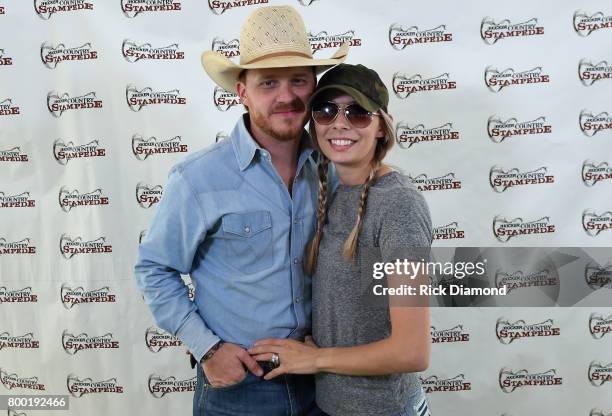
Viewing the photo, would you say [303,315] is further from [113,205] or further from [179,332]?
[113,205]

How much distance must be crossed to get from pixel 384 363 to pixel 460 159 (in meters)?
1.24

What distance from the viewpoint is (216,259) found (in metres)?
1.31

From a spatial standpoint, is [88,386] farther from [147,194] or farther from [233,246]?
[233,246]

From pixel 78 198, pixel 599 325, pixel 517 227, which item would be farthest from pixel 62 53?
pixel 599 325

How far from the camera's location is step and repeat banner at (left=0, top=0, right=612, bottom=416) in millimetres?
2016

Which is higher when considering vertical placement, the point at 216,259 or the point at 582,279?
the point at 216,259

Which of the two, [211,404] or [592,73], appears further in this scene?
[592,73]

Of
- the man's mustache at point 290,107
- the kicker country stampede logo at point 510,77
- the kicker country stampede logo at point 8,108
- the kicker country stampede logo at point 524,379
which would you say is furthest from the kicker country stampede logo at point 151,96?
the kicker country stampede logo at point 524,379

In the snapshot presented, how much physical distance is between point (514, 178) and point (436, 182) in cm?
30

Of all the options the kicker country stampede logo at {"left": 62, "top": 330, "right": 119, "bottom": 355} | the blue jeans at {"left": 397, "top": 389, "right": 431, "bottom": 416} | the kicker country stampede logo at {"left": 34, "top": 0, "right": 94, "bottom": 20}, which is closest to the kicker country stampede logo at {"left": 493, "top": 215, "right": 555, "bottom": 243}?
the blue jeans at {"left": 397, "top": 389, "right": 431, "bottom": 416}

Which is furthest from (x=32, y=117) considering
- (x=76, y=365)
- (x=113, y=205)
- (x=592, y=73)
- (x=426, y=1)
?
(x=592, y=73)

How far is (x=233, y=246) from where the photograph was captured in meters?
1.27

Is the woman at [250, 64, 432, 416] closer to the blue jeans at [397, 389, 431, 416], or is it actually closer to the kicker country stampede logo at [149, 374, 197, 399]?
the blue jeans at [397, 389, 431, 416]

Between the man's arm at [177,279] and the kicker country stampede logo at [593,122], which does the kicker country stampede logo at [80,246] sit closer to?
the man's arm at [177,279]
